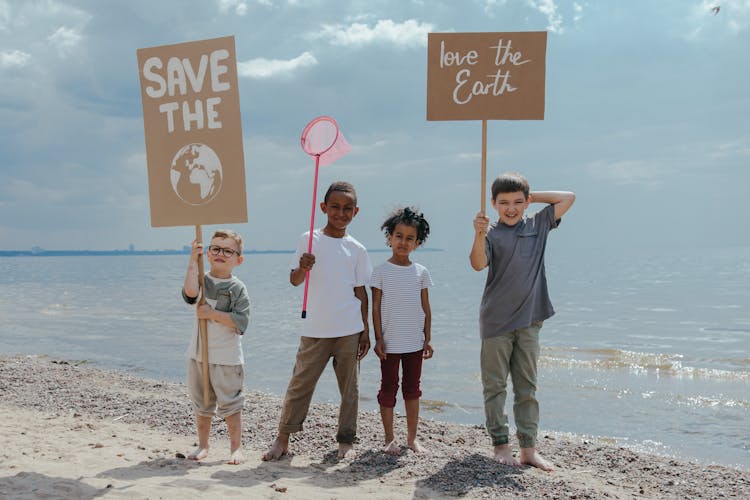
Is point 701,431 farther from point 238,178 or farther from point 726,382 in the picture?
point 238,178

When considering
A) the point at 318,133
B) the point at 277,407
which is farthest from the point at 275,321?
the point at 318,133

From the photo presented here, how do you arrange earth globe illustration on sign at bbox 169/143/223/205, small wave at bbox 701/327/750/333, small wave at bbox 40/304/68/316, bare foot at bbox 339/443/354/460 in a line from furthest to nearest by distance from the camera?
1. small wave at bbox 40/304/68/316
2. small wave at bbox 701/327/750/333
3. bare foot at bbox 339/443/354/460
4. earth globe illustration on sign at bbox 169/143/223/205

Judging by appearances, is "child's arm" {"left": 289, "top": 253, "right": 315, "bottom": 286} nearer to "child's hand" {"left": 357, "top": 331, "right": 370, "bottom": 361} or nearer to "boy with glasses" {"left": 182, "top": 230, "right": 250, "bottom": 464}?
"boy with glasses" {"left": 182, "top": 230, "right": 250, "bottom": 464}

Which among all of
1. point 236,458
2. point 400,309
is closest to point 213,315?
point 236,458

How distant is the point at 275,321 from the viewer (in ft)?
61.1

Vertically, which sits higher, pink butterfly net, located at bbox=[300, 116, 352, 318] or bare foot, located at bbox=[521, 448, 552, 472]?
pink butterfly net, located at bbox=[300, 116, 352, 318]

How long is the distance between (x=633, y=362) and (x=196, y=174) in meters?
10.3

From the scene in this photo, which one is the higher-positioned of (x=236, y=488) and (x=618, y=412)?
(x=236, y=488)

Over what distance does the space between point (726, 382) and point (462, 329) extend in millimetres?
7456

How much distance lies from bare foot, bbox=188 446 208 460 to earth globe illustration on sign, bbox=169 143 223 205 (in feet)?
6.28

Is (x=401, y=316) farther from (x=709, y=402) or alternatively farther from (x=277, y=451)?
(x=709, y=402)

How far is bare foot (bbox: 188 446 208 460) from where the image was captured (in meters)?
5.00

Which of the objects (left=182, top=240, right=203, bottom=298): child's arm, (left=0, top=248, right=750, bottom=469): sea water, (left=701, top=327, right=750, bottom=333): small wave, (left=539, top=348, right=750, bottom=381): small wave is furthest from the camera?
(left=701, top=327, right=750, bottom=333): small wave

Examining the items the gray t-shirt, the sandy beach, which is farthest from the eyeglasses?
the gray t-shirt
